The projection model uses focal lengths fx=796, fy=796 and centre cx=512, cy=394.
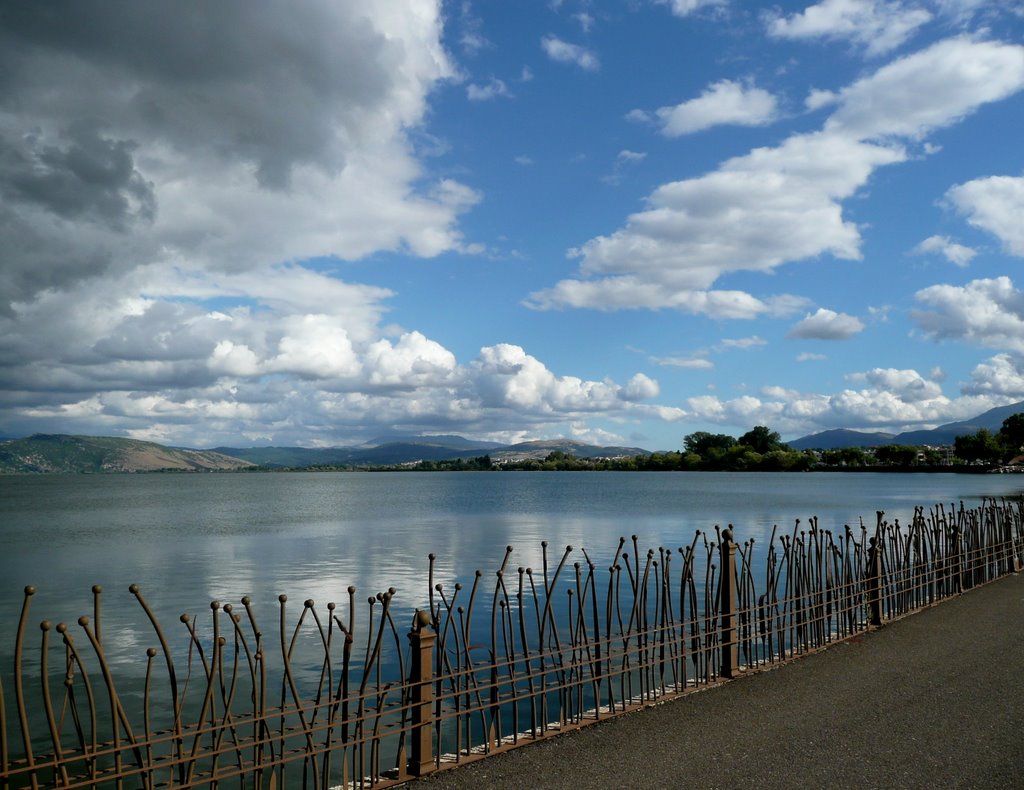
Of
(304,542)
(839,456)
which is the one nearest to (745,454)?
(839,456)

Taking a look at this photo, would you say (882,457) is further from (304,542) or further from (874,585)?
(874,585)

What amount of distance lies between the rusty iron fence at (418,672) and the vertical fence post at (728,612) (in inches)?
0.9

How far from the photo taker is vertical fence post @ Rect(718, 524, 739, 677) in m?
8.38

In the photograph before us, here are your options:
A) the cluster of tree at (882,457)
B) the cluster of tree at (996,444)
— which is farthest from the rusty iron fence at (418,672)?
the cluster of tree at (882,457)

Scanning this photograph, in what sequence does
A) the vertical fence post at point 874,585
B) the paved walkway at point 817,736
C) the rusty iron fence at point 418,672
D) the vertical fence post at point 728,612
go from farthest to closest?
the vertical fence post at point 874,585 < the vertical fence post at point 728,612 < the paved walkway at point 817,736 < the rusty iron fence at point 418,672

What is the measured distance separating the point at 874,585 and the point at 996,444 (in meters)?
158

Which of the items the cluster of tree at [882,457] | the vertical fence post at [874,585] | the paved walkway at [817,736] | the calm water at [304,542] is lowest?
the calm water at [304,542]

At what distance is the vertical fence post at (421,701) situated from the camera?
5773 mm

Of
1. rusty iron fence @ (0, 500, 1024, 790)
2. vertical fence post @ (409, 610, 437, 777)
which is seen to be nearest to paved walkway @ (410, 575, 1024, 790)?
vertical fence post @ (409, 610, 437, 777)

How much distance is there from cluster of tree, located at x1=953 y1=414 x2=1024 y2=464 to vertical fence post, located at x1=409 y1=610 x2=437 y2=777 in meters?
164

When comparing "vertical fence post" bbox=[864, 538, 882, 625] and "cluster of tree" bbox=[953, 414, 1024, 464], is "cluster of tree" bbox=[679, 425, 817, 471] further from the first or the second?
"vertical fence post" bbox=[864, 538, 882, 625]

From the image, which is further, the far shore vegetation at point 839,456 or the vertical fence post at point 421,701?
the far shore vegetation at point 839,456

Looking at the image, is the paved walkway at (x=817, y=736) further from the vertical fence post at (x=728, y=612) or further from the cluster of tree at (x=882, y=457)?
the cluster of tree at (x=882, y=457)

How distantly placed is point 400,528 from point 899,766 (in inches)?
1505
